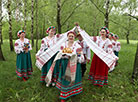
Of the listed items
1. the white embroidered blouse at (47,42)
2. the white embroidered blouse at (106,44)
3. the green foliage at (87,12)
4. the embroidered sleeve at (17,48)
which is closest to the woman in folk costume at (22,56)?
the embroidered sleeve at (17,48)

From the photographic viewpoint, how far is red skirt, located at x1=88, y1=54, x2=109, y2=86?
389 centimetres

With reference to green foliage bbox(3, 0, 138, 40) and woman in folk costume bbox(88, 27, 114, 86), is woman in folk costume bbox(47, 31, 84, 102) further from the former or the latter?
green foliage bbox(3, 0, 138, 40)

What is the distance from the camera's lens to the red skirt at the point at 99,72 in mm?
3891

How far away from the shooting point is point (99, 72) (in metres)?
3.96

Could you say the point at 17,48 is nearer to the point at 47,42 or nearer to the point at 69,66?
the point at 47,42

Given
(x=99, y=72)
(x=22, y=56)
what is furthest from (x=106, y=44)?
(x=22, y=56)

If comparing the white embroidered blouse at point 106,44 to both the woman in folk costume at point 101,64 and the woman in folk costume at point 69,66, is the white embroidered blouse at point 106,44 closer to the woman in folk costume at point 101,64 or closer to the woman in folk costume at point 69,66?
the woman in folk costume at point 101,64

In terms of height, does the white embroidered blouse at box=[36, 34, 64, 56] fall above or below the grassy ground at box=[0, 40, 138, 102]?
above

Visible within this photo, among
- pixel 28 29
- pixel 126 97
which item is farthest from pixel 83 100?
pixel 28 29

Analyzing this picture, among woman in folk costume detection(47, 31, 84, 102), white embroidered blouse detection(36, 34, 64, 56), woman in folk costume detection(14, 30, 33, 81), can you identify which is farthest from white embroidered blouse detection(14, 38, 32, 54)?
woman in folk costume detection(47, 31, 84, 102)

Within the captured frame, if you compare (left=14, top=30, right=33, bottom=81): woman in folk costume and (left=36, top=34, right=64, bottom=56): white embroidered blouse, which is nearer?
(left=36, top=34, right=64, bottom=56): white embroidered blouse

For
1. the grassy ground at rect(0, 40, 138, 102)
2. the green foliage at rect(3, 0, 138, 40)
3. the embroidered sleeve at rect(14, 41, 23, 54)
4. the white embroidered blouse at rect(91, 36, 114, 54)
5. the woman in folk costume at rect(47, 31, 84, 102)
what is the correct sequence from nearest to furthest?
the woman in folk costume at rect(47, 31, 84, 102)
the grassy ground at rect(0, 40, 138, 102)
the white embroidered blouse at rect(91, 36, 114, 54)
the embroidered sleeve at rect(14, 41, 23, 54)
the green foliage at rect(3, 0, 138, 40)

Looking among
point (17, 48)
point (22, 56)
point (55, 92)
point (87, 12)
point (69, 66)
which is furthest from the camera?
point (87, 12)

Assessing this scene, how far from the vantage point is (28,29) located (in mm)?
30469
